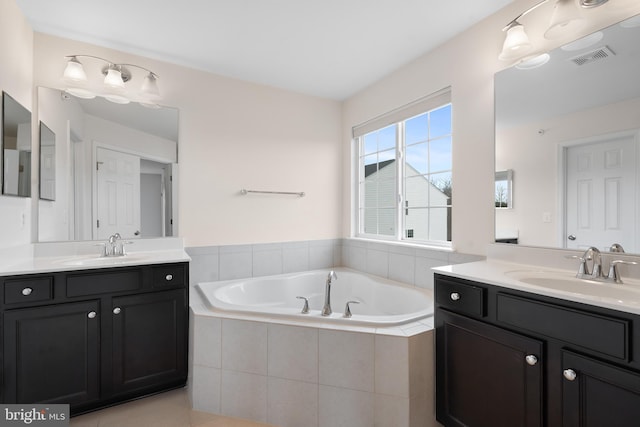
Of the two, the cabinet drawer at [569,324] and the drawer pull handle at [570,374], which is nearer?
the cabinet drawer at [569,324]

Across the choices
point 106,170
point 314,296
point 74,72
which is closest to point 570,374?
point 314,296

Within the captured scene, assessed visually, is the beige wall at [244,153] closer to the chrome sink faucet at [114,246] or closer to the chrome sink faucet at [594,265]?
the chrome sink faucet at [114,246]

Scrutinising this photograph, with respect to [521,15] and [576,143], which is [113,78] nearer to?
[521,15]

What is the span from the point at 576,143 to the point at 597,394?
1193 millimetres

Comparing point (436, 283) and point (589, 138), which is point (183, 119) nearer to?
point (436, 283)

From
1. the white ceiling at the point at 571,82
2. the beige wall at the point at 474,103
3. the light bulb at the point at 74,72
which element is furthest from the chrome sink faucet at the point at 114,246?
the white ceiling at the point at 571,82

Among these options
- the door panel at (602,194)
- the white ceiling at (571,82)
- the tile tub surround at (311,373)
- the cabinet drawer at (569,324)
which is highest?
the white ceiling at (571,82)

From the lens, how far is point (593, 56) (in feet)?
5.12

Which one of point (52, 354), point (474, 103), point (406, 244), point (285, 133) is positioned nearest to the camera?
point (52, 354)

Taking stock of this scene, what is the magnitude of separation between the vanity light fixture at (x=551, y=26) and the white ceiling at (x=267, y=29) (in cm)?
24

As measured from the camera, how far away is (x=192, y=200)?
2.64 metres

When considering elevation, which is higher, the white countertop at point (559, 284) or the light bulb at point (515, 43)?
the light bulb at point (515, 43)

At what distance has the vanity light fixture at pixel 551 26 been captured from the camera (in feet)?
4.99

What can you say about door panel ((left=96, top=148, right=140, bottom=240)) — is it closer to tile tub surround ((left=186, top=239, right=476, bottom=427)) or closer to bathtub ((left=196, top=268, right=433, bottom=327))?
bathtub ((left=196, top=268, right=433, bottom=327))
